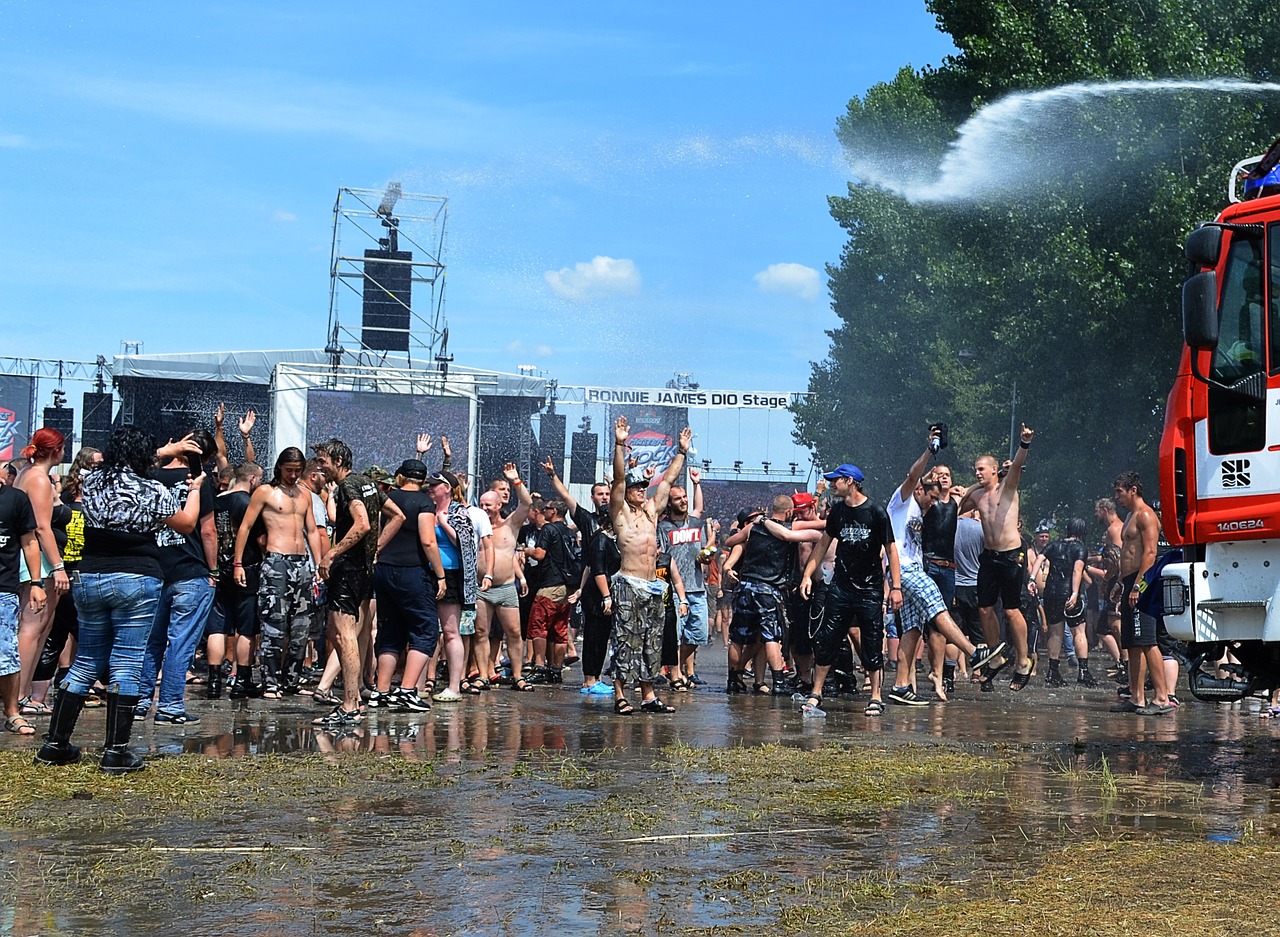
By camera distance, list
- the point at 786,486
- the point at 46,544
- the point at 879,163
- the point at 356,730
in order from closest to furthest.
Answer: the point at 46,544 < the point at 356,730 < the point at 879,163 < the point at 786,486

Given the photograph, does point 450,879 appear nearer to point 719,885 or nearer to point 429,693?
point 719,885

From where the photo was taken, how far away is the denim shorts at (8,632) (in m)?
9.21

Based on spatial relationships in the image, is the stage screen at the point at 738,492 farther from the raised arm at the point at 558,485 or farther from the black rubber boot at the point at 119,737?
the black rubber boot at the point at 119,737

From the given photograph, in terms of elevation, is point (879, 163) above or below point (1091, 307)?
above

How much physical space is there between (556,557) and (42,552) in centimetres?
642

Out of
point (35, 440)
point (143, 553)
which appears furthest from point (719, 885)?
point (35, 440)

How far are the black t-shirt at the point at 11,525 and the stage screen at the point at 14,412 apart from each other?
42913mm

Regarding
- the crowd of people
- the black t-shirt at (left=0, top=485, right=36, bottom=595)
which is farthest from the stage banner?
the black t-shirt at (left=0, top=485, right=36, bottom=595)

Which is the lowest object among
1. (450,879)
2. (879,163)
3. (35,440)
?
(450,879)

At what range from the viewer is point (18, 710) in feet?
31.8

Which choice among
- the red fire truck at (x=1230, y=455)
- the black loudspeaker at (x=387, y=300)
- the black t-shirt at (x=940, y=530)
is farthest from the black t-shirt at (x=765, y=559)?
the black loudspeaker at (x=387, y=300)

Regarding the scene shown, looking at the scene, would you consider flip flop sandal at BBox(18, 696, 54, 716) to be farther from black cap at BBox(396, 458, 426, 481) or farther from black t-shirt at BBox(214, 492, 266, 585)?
black cap at BBox(396, 458, 426, 481)

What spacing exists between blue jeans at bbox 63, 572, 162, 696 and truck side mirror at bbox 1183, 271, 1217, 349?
5.72 meters

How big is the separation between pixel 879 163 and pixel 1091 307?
12.0 metres
